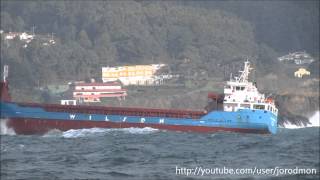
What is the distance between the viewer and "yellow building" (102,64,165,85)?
92125 millimetres

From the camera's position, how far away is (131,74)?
93375mm

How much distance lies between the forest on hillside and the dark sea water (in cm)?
5682

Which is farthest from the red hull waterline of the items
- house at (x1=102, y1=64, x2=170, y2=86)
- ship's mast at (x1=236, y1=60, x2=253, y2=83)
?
house at (x1=102, y1=64, x2=170, y2=86)

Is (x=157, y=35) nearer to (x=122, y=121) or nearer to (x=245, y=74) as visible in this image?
(x=245, y=74)

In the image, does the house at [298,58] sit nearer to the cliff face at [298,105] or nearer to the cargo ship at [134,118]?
the cliff face at [298,105]

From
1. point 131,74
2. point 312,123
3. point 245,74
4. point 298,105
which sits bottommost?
point 312,123

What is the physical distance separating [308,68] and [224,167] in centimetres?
7477

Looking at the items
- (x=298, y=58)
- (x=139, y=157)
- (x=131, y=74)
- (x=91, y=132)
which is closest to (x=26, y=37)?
(x=131, y=74)

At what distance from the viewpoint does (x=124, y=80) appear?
91.6 metres

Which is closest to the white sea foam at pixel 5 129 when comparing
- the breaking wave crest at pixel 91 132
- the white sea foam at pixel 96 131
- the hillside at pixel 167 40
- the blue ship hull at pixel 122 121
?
the blue ship hull at pixel 122 121

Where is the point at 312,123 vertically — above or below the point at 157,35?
below

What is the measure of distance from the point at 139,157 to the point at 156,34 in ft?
278

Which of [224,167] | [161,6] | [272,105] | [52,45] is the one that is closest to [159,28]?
[161,6]

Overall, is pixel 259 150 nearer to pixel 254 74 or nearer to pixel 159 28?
pixel 254 74
